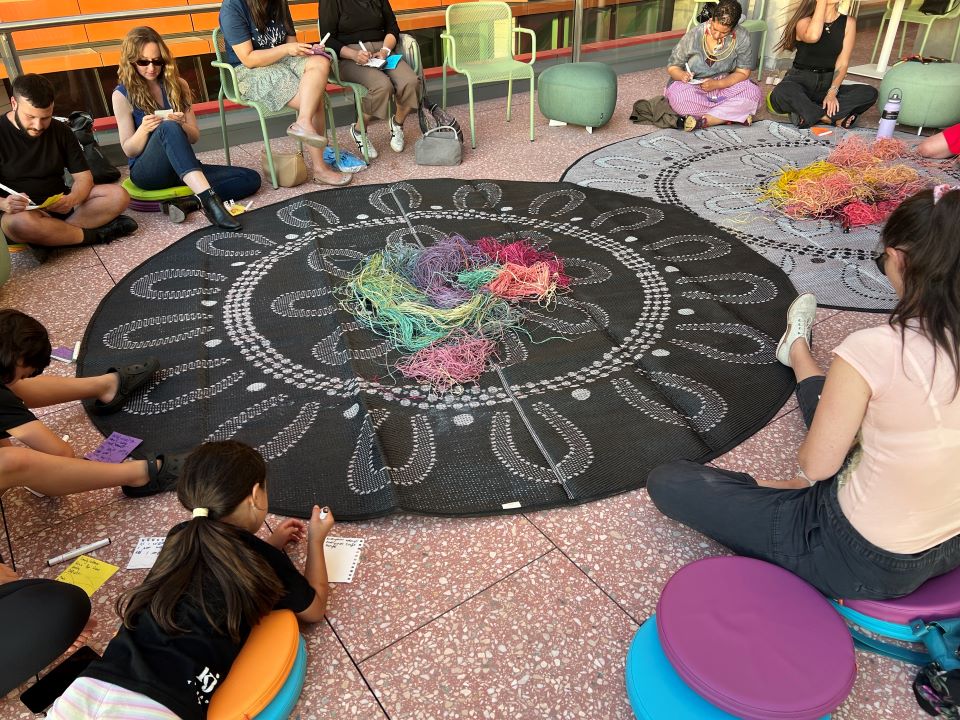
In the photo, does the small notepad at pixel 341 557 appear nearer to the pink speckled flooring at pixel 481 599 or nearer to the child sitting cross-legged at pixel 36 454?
the pink speckled flooring at pixel 481 599

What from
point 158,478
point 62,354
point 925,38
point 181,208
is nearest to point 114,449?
point 158,478

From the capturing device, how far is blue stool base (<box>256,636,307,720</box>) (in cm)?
138

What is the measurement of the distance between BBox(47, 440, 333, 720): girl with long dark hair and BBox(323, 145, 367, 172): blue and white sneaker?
311cm

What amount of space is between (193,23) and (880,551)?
4849 millimetres

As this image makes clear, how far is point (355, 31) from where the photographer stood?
171 inches

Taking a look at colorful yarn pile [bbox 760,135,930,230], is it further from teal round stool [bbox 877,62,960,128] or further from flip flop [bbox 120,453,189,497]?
flip flop [bbox 120,453,189,497]

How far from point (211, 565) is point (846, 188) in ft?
11.6

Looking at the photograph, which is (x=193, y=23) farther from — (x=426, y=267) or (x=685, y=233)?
(x=685, y=233)

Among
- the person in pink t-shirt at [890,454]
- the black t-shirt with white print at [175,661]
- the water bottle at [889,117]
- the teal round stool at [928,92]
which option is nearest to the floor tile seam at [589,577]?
the person in pink t-shirt at [890,454]

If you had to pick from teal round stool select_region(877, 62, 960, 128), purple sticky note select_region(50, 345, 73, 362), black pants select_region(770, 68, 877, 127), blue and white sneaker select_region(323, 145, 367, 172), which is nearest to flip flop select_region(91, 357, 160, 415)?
purple sticky note select_region(50, 345, 73, 362)

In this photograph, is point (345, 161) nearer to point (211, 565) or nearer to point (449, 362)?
point (449, 362)

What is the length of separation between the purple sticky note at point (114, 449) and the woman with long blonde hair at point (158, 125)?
5.49ft

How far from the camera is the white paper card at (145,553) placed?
180 cm

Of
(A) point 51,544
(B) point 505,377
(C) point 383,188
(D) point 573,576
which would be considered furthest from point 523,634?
(C) point 383,188
